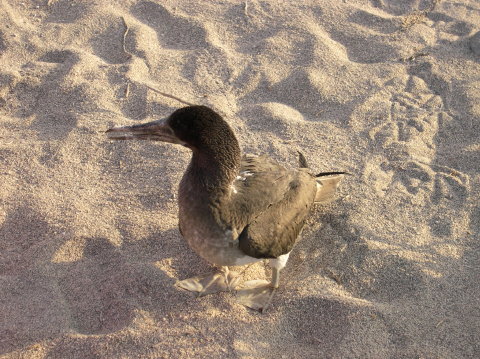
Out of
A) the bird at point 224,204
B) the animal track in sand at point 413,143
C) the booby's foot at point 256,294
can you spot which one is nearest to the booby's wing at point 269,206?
the bird at point 224,204

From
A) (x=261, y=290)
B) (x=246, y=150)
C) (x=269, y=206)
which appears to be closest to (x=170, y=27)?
(x=246, y=150)

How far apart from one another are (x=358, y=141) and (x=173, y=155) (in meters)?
1.97

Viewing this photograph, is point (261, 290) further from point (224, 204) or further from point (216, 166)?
point (216, 166)

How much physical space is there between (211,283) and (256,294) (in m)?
0.38

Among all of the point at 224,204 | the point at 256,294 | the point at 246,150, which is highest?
the point at 224,204

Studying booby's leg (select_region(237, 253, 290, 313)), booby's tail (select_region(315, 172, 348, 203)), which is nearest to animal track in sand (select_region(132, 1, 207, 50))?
booby's tail (select_region(315, 172, 348, 203))

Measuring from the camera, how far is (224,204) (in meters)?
3.71

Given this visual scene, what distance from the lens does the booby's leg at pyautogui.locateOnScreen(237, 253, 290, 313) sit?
3912mm

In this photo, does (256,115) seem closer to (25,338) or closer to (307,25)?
(307,25)

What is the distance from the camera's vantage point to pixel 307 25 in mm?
6777

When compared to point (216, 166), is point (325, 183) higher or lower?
lower

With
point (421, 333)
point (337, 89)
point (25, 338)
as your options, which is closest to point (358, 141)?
point (337, 89)

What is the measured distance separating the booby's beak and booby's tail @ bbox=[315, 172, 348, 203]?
1479mm

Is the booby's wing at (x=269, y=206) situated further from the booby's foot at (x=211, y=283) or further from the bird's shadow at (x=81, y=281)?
the bird's shadow at (x=81, y=281)
